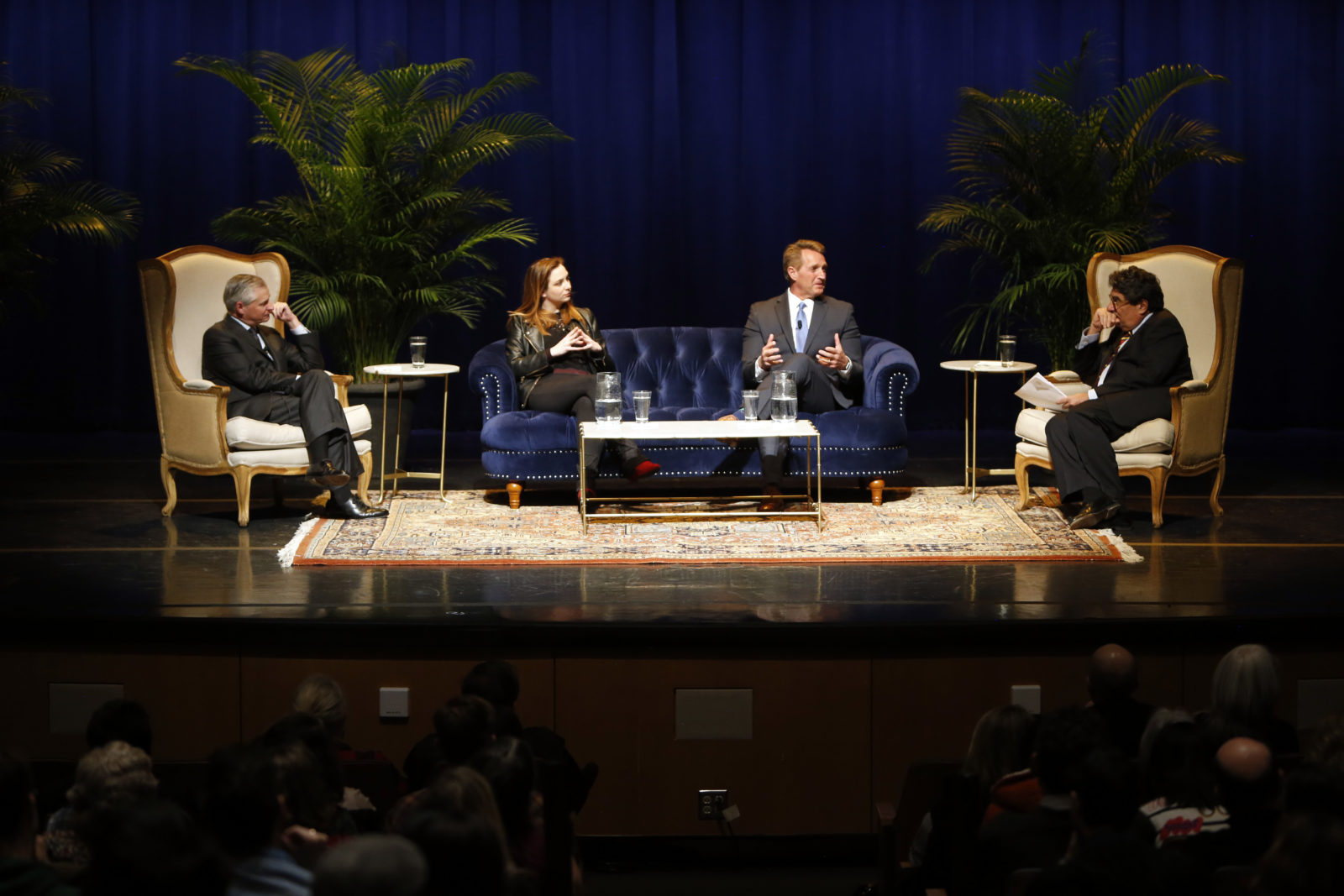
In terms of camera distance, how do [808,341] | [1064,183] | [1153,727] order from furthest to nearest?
[1064,183], [808,341], [1153,727]

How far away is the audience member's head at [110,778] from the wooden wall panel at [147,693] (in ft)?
5.16

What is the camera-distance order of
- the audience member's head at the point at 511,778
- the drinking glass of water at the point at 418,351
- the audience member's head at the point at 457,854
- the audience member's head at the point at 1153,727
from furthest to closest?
the drinking glass of water at the point at 418,351, the audience member's head at the point at 1153,727, the audience member's head at the point at 511,778, the audience member's head at the point at 457,854

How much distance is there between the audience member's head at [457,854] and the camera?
1.92 meters

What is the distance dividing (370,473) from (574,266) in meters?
2.71

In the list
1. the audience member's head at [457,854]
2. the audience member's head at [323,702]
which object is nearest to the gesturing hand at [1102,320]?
the audience member's head at [323,702]

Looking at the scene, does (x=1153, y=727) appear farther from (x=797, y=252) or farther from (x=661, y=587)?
(x=797, y=252)

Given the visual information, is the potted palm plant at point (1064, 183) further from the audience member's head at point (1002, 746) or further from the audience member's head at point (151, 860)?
the audience member's head at point (151, 860)

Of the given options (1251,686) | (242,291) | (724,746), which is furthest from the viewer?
(242,291)

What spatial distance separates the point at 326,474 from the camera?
567 centimetres

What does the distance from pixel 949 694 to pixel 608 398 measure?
2161 mm

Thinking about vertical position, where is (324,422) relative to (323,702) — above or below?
above

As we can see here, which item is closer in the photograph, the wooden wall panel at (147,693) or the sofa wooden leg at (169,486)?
the wooden wall panel at (147,693)

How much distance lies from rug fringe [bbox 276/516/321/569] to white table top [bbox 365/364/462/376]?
710 millimetres

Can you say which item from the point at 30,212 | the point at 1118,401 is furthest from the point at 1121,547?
the point at 30,212
